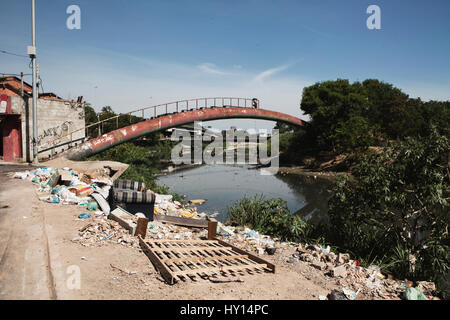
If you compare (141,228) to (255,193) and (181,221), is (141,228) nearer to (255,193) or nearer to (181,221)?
(181,221)

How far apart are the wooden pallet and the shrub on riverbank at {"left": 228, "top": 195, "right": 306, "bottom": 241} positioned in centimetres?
246

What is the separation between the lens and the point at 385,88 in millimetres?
34500

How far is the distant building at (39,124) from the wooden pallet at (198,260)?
10849 mm

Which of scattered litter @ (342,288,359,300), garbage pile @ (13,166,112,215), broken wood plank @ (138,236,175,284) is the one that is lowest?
scattered litter @ (342,288,359,300)

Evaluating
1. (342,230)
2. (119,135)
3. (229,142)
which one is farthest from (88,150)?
(229,142)

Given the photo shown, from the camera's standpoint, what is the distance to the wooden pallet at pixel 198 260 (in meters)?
3.86

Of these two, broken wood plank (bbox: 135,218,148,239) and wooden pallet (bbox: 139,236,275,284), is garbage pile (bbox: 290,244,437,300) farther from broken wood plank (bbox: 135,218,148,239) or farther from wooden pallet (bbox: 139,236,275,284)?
broken wood plank (bbox: 135,218,148,239)

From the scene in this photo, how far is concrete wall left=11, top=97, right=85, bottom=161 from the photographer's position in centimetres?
1299

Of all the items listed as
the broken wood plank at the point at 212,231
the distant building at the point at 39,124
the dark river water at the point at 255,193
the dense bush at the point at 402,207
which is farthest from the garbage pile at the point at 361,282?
the distant building at the point at 39,124

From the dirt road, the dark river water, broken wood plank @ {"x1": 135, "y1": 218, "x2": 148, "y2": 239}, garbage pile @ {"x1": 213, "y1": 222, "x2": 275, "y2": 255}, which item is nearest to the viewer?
the dirt road

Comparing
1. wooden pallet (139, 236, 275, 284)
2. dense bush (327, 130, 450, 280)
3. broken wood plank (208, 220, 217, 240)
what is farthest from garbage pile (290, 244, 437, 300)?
broken wood plank (208, 220, 217, 240)

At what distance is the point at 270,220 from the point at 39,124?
11.9 metres

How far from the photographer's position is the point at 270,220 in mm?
8039
